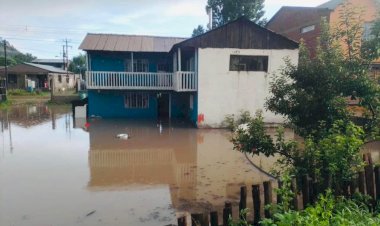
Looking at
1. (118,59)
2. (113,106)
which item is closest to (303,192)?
(113,106)

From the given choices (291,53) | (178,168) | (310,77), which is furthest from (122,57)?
(310,77)

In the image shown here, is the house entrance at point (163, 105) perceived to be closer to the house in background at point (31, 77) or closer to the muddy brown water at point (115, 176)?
the muddy brown water at point (115, 176)

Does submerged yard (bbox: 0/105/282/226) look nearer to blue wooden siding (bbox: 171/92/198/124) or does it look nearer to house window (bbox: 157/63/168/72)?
blue wooden siding (bbox: 171/92/198/124)

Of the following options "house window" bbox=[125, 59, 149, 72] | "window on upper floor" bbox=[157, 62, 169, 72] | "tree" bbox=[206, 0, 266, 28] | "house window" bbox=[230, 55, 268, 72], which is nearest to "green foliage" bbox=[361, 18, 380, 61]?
"house window" bbox=[230, 55, 268, 72]

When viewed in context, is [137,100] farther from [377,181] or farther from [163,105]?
[377,181]

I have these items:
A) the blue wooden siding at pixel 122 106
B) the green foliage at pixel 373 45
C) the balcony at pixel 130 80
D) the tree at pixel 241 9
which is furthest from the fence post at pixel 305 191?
the tree at pixel 241 9

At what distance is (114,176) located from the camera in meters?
9.07

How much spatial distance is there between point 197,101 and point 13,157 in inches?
393

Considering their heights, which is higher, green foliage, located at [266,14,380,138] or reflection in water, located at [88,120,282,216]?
green foliage, located at [266,14,380,138]

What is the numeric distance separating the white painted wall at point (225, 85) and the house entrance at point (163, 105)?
5.88m

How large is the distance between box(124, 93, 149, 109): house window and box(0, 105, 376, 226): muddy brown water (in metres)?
6.58

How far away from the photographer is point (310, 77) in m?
5.79

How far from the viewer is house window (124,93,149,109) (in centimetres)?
2267

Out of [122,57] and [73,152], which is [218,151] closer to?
[73,152]
